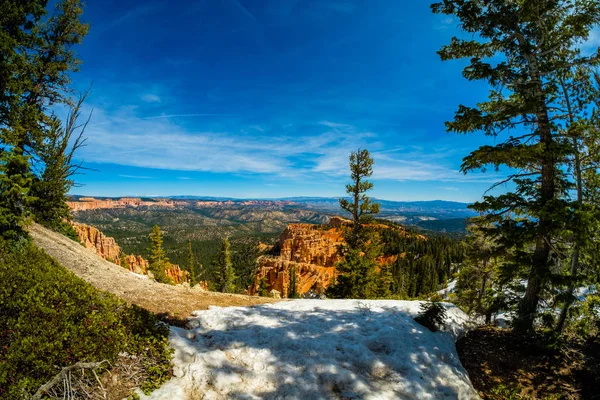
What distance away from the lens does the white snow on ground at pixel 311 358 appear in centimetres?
523

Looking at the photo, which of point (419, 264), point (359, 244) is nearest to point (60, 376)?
point (359, 244)

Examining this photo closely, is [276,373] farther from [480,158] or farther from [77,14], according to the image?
[77,14]

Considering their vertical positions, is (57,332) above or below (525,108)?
below

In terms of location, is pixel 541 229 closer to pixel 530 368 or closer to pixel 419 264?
pixel 530 368

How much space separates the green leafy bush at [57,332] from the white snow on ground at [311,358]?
2.26ft

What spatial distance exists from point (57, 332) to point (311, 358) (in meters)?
4.91

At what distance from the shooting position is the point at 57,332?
4.13m

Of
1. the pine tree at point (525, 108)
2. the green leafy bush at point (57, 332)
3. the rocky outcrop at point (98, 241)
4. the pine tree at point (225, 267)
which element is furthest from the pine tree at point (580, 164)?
the rocky outcrop at point (98, 241)

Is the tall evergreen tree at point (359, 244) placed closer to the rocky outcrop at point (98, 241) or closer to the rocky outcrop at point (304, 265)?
the rocky outcrop at point (304, 265)

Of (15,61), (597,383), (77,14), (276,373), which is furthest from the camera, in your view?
(77,14)

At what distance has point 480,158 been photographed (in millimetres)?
8047

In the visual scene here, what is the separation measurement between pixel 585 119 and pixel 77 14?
78.7 ft

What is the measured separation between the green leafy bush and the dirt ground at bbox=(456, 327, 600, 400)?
790cm

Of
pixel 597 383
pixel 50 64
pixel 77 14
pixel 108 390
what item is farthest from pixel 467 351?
pixel 77 14
